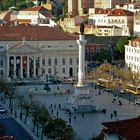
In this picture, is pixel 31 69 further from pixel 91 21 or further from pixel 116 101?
pixel 91 21

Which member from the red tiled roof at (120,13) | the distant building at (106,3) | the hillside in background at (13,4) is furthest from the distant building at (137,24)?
the hillside in background at (13,4)

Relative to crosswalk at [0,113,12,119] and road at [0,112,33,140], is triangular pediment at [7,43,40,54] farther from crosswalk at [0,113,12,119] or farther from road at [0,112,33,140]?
crosswalk at [0,113,12,119]

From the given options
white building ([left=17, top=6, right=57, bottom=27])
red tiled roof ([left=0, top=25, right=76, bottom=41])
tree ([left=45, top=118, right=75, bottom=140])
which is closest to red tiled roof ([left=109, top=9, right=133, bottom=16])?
white building ([left=17, top=6, right=57, bottom=27])

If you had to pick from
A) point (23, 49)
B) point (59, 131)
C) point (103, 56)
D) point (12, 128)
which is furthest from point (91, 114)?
point (103, 56)

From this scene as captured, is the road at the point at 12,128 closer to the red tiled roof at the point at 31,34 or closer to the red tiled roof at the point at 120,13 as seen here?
the red tiled roof at the point at 31,34

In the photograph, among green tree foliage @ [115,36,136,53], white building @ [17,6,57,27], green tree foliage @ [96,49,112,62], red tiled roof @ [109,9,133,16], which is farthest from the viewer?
white building @ [17,6,57,27]

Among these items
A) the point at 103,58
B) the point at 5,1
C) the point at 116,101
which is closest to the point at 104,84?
the point at 116,101
